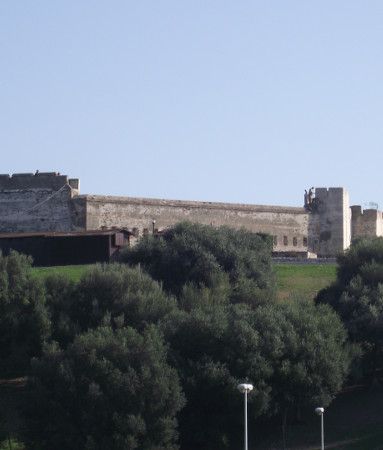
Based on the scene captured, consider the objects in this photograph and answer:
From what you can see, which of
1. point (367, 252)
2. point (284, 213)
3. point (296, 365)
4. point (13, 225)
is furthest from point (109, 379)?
point (284, 213)

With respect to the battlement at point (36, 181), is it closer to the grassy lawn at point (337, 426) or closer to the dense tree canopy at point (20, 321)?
the dense tree canopy at point (20, 321)

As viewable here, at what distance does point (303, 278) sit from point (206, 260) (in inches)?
338

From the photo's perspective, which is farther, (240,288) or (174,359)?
(240,288)

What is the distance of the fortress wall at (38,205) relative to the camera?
75750 mm

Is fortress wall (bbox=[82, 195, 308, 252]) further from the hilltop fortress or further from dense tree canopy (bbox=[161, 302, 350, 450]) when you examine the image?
dense tree canopy (bbox=[161, 302, 350, 450])

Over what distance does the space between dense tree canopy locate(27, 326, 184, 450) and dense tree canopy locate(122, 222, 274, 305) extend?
1324 centimetres

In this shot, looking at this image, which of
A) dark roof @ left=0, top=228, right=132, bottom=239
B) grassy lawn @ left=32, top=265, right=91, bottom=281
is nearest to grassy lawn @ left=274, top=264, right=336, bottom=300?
dark roof @ left=0, top=228, right=132, bottom=239

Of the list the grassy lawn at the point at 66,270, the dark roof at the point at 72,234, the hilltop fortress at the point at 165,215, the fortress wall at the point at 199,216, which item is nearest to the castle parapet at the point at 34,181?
the hilltop fortress at the point at 165,215


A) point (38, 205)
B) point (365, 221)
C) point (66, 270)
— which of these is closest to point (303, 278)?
point (66, 270)

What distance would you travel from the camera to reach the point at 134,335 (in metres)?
46.7

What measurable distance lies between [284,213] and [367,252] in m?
24.0

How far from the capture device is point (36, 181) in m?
76.2

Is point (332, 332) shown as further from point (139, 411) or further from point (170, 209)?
point (170, 209)

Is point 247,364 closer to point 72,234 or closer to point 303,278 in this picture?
point 303,278
